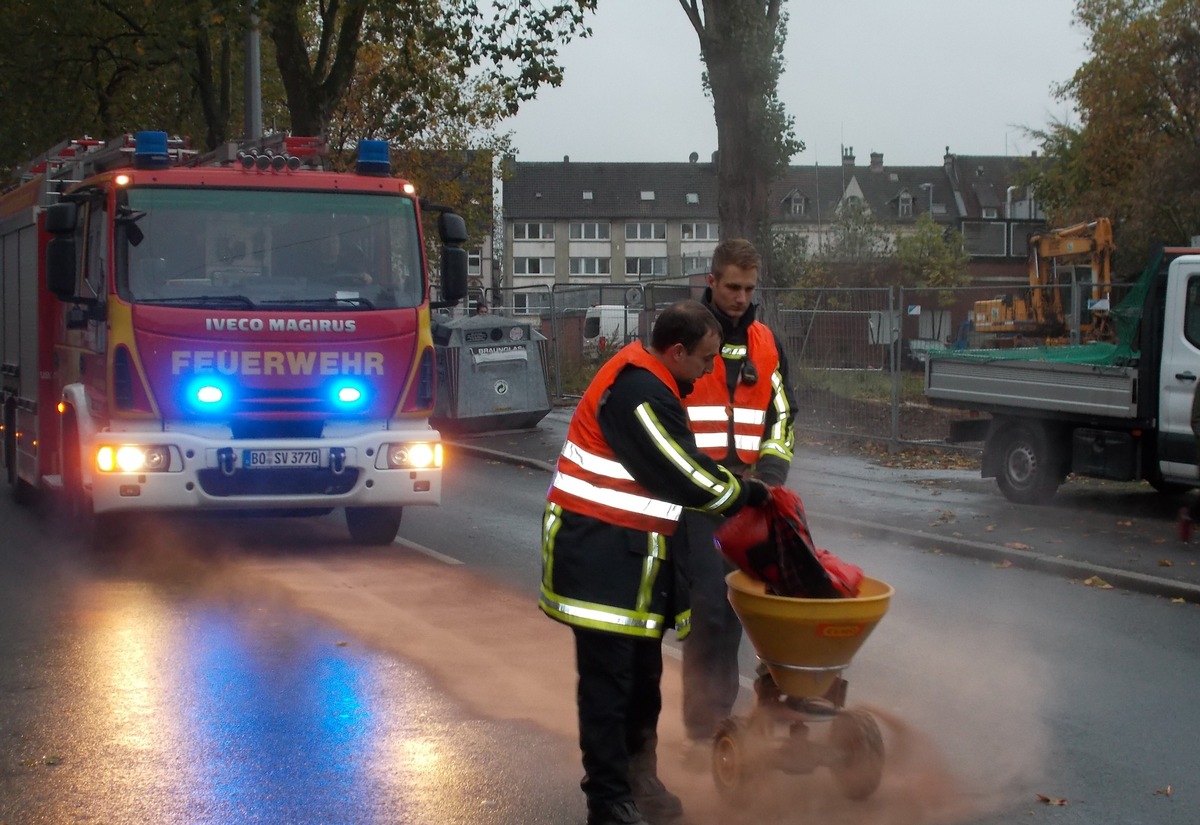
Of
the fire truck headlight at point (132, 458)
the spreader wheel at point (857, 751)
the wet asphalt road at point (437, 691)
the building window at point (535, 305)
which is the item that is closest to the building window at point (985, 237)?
the building window at point (535, 305)

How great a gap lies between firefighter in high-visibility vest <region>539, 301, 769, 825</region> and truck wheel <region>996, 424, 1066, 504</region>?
Result: 926 centimetres

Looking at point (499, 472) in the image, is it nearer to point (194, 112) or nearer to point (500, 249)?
point (194, 112)

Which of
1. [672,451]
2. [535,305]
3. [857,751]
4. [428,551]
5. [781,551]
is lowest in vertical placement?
[428,551]

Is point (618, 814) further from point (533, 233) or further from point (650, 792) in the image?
point (533, 233)

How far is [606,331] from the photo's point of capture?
2948 cm

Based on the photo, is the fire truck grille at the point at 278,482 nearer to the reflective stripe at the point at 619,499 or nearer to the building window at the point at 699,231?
the reflective stripe at the point at 619,499

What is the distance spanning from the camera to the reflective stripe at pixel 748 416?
547cm

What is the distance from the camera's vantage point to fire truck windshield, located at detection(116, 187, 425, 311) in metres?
9.87

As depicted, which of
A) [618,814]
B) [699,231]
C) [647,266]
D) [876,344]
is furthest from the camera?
[647,266]

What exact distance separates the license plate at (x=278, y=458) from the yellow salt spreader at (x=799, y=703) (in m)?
5.59

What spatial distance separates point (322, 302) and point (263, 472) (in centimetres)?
125

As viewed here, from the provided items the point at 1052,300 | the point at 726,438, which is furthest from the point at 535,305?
the point at 726,438

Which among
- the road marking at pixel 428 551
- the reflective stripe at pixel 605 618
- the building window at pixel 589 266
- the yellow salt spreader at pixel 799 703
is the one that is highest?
the building window at pixel 589 266

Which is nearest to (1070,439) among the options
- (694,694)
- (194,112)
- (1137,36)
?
(694,694)
